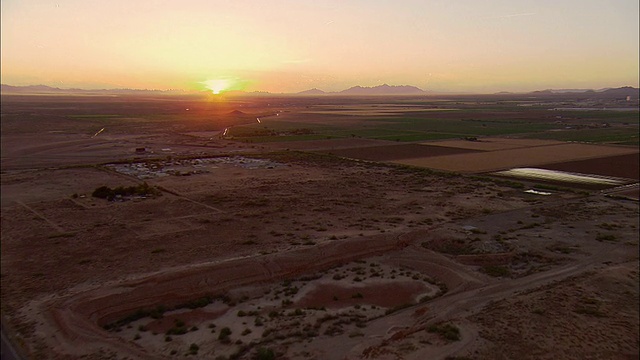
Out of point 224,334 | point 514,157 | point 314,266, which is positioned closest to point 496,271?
point 314,266

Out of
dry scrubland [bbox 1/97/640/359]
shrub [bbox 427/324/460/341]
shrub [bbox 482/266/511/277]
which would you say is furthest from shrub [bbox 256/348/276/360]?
shrub [bbox 482/266/511/277]

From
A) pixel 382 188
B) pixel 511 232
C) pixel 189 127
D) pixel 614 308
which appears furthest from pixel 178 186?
pixel 189 127

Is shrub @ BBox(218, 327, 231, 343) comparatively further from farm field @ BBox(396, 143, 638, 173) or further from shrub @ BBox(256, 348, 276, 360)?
farm field @ BBox(396, 143, 638, 173)

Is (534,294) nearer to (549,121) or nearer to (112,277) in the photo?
(112,277)

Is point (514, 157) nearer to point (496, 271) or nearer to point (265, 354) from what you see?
point (496, 271)

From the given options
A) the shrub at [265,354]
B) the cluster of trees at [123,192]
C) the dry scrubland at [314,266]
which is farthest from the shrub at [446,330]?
the cluster of trees at [123,192]
